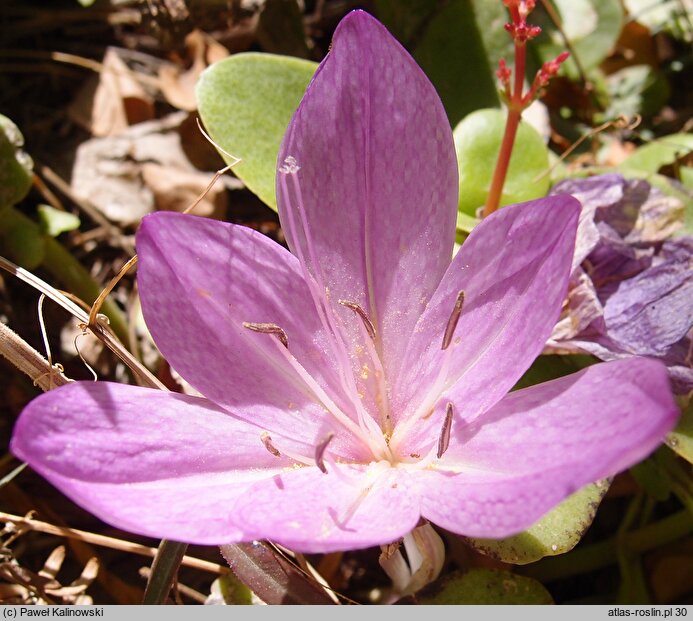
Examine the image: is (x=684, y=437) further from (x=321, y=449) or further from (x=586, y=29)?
(x=586, y=29)

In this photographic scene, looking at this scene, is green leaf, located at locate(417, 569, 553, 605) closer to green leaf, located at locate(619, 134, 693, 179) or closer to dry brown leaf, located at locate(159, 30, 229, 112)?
green leaf, located at locate(619, 134, 693, 179)

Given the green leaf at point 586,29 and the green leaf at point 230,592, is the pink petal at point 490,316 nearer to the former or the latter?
the green leaf at point 230,592

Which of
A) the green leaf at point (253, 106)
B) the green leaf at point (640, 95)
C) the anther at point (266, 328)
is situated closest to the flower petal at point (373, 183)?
the anther at point (266, 328)

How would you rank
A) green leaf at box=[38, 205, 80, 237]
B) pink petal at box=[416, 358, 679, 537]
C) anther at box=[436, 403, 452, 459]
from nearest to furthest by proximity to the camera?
pink petal at box=[416, 358, 679, 537] < anther at box=[436, 403, 452, 459] < green leaf at box=[38, 205, 80, 237]

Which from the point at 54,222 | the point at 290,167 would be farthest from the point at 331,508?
the point at 54,222

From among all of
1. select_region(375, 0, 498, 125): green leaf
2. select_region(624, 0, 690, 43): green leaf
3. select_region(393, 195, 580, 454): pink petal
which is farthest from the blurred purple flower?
select_region(624, 0, 690, 43): green leaf
